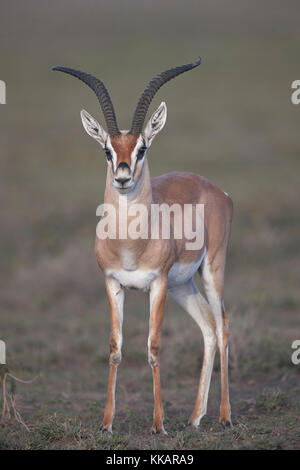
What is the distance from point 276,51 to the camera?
40.8 m

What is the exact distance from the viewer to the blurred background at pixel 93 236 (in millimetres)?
8109

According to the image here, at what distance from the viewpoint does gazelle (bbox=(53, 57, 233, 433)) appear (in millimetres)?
7094

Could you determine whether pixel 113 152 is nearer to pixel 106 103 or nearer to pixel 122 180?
pixel 122 180

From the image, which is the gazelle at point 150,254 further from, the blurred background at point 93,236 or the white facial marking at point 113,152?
the blurred background at point 93,236

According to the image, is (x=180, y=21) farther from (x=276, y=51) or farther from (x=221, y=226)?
(x=221, y=226)

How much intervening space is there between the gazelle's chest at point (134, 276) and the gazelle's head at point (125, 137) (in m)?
0.79

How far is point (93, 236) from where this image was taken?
16.8m

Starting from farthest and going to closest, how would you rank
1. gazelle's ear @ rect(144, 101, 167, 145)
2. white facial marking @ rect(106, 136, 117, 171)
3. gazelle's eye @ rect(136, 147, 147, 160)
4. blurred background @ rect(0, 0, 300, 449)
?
1. blurred background @ rect(0, 0, 300, 449)
2. gazelle's ear @ rect(144, 101, 167, 145)
3. gazelle's eye @ rect(136, 147, 147, 160)
4. white facial marking @ rect(106, 136, 117, 171)

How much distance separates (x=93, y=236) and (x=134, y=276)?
9.65m

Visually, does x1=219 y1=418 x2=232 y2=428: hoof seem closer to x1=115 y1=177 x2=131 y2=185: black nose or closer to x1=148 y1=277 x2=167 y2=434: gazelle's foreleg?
x1=148 y1=277 x2=167 y2=434: gazelle's foreleg

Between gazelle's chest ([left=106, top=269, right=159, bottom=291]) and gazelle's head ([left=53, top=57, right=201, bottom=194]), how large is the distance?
785 millimetres

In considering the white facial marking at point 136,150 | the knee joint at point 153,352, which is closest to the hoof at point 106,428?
the knee joint at point 153,352

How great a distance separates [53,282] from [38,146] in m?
12.4

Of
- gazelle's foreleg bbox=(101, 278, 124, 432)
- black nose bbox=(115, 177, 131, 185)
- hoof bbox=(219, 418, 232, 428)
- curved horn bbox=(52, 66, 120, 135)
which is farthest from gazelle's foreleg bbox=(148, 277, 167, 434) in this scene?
curved horn bbox=(52, 66, 120, 135)
